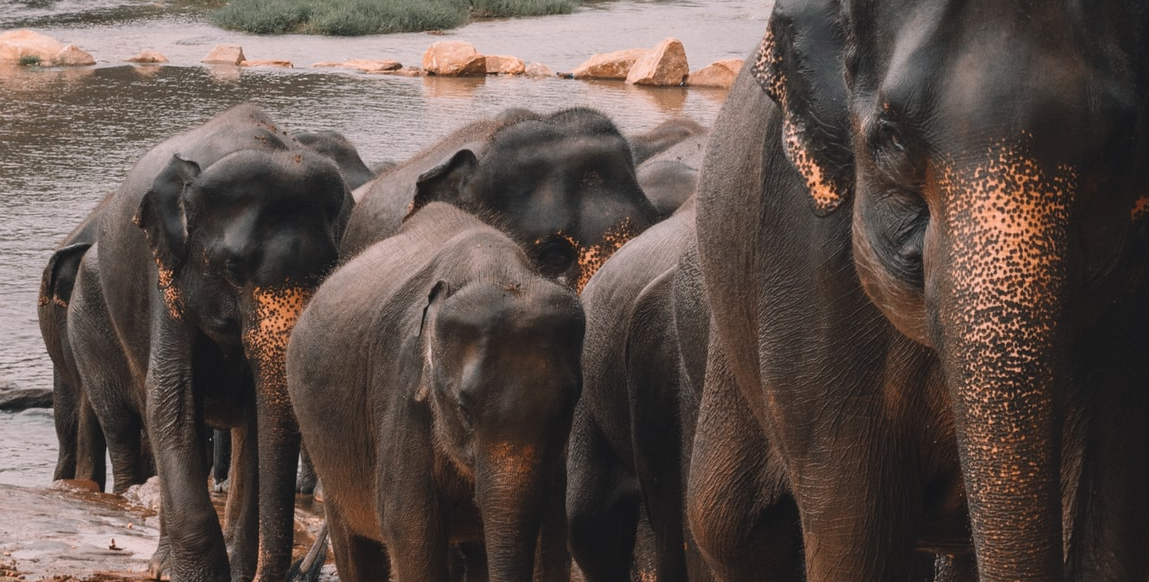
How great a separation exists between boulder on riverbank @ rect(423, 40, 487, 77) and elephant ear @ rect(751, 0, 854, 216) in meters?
21.5

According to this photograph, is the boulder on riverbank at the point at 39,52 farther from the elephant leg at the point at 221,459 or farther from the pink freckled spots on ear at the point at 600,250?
the pink freckled spots on ear at the point at 600,250

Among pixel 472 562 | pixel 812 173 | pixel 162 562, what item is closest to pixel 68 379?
pixel 162 562

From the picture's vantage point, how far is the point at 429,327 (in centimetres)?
477

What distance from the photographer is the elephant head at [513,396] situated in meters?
4.54

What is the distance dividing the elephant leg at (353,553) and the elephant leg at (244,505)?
0.80 m

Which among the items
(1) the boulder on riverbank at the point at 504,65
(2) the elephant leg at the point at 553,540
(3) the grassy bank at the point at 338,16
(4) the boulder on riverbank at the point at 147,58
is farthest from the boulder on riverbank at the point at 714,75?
(2) the elephant leg at the point at 553,540

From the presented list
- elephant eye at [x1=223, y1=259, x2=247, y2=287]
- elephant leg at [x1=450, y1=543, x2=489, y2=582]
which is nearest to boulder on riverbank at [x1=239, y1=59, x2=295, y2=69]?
elephant eye at [x1=223, y1=259, x2=247, y2=287]

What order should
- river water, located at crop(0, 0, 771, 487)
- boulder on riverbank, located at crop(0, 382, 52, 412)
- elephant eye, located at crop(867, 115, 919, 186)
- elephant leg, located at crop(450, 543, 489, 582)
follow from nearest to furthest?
elephant eye, located at crop(867, 115, 919, 186)
elephant leg, located at crop(450, 543, 489, 582)
boulder on riverbank, located at crop(0, 382, 52, 412)
river water, located at crop(0, 0, 771, 487)

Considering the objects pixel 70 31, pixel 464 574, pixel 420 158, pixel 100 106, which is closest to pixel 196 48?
pixel 70 31

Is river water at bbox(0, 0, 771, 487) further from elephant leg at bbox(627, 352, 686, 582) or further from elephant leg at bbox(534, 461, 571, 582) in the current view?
elephant leg at bbox(534, 461, 571, 582)

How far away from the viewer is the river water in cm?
1262

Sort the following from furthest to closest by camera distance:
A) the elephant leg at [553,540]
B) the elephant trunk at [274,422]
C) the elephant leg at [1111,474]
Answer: the elephant trunk at [274,422], the elephant leg at [553,540], the elephant leg at [1111,474]

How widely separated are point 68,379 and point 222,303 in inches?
129

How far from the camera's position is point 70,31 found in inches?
1179
